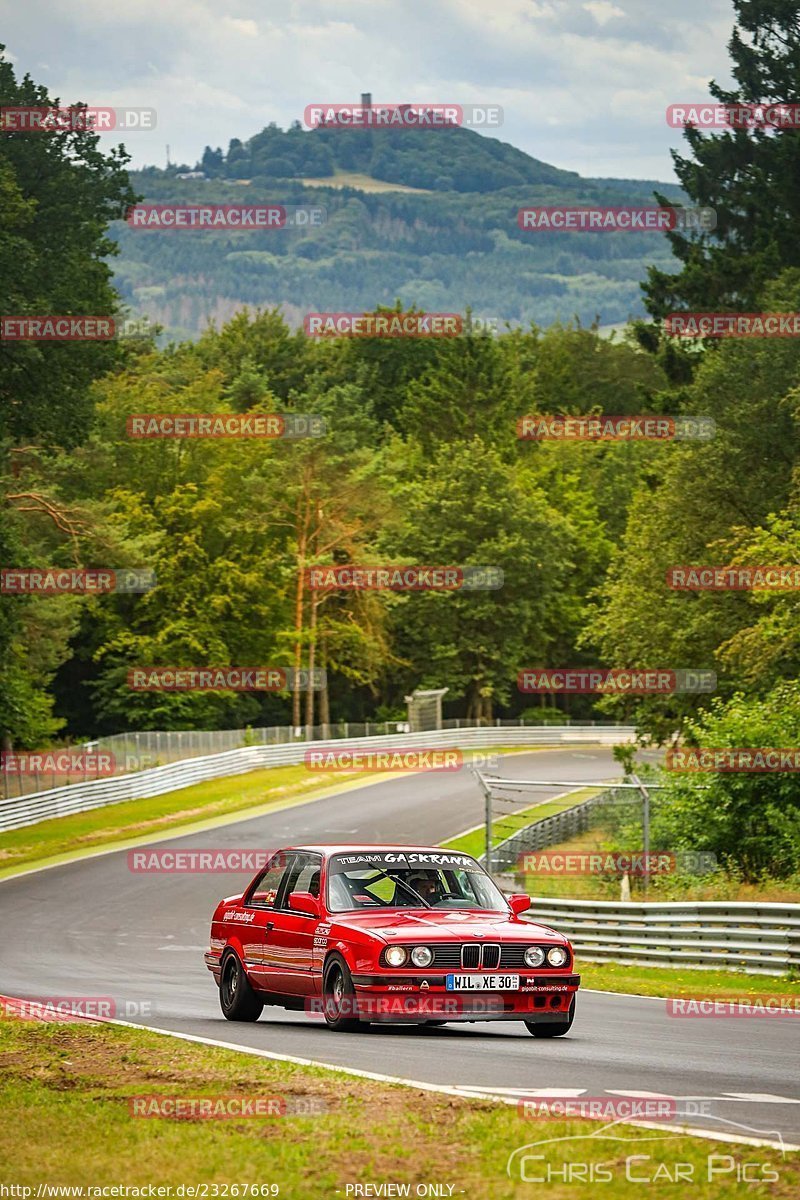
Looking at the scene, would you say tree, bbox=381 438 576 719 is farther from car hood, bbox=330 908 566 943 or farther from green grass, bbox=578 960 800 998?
car hood, bbox=330 908 566 943

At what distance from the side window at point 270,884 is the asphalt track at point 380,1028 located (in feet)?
3.38

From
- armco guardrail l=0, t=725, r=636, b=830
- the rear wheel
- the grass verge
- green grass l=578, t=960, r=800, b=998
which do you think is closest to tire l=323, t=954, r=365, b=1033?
the rear wheel

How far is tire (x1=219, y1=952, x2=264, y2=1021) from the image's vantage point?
14688mm

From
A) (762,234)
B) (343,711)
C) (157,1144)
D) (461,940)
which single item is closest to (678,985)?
(461,940)

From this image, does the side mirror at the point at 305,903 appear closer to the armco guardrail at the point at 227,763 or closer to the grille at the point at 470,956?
the grille at the point at 470,956

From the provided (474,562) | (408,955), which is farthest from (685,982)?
(474,562)

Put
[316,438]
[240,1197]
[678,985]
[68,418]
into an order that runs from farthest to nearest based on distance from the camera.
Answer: [316,438]
[68,418]
[678,985]
[240,1197]

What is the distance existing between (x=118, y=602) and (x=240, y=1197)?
79180mm

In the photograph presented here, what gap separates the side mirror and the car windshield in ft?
0.40

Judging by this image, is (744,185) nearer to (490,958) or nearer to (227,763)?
(227,763)

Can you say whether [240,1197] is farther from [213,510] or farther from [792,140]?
[213,510]

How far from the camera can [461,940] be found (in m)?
12.6

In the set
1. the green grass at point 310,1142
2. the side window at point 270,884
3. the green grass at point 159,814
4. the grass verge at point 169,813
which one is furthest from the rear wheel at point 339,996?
the green grass at point 159,814

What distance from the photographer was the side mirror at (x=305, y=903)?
13641 mm
